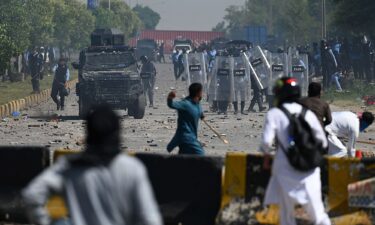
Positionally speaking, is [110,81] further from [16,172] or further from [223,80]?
[16,172]

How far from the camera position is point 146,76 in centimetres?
4031

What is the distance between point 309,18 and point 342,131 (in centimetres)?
7574

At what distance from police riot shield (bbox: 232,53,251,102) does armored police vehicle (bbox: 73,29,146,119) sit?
3.72 meters

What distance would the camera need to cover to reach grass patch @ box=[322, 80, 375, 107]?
4081cm

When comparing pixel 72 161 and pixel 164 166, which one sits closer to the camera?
pixel 72 161

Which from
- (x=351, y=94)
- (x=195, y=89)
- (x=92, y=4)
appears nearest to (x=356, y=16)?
(x=351, y=94)

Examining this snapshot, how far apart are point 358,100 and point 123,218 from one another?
1385 inches

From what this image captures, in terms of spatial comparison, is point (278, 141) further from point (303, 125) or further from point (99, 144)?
point (99, 144)

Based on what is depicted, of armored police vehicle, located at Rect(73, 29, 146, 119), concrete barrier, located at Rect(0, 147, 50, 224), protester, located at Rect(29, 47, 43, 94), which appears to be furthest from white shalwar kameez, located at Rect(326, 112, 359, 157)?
protester, located at Rect(29, 47, 43, 94)

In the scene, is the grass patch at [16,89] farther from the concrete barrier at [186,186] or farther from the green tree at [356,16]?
the concrete barrier at [186,186]

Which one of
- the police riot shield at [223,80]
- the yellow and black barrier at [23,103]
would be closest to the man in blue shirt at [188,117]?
the police riot shield at [223,80]

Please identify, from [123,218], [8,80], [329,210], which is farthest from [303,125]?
[8,80]

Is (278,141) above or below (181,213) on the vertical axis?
above

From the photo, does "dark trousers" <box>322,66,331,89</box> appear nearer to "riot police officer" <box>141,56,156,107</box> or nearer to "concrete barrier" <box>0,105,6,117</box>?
"riot police officer" <box>141,56,156,107</box>
